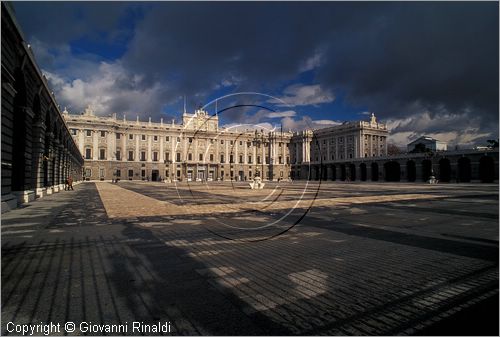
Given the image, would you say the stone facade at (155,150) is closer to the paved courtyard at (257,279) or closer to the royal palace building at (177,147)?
the royal palace building at (177,147)

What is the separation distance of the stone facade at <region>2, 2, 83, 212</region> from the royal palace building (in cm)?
6606

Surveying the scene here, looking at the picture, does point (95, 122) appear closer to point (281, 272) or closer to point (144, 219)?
point (144, 219)

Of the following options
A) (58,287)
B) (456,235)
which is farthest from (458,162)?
(58,287)

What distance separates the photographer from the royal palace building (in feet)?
309

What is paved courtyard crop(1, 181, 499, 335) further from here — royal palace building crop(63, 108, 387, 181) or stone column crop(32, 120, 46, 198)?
royal palace building crop(63, 108, 387, 181)

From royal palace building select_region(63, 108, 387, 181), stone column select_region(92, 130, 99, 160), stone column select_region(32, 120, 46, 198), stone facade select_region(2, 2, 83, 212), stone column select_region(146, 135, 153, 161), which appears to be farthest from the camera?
stone column select_region(146, 135, 153, 161)

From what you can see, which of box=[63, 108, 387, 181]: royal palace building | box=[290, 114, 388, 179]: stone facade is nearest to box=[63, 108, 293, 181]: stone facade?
box=[63, 108, 387, 181]: royal palace building

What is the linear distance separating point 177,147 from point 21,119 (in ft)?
285

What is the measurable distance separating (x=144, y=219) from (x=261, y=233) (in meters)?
5.80

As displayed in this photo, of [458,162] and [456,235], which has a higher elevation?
[458,162]

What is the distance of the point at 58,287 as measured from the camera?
16.6 ft

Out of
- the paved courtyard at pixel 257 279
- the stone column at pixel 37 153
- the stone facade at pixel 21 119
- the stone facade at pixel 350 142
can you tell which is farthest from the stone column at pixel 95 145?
the paved courtyard at pixel 257 279

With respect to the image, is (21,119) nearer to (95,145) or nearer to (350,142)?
(95,145)

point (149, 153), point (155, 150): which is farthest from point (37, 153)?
point (155, 150)
